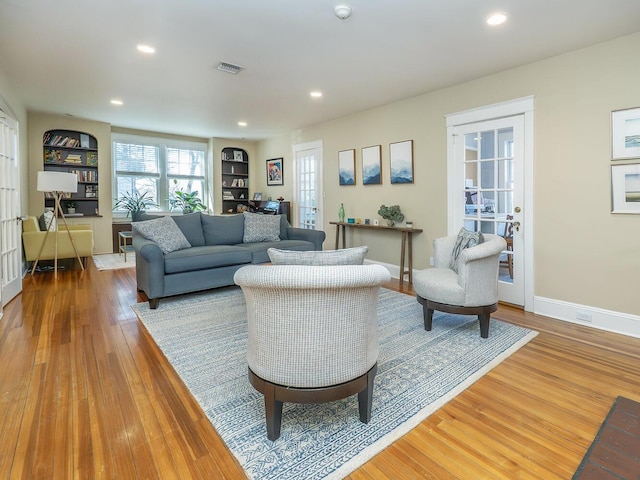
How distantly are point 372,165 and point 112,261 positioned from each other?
4.78 m

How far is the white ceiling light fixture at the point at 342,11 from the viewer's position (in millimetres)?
2401

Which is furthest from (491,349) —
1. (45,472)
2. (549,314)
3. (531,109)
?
(45,472)

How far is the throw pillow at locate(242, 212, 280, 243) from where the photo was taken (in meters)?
4.73

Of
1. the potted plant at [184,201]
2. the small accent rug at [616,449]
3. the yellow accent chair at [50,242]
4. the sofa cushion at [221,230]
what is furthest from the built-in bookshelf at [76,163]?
the small accent rug at [616,449]

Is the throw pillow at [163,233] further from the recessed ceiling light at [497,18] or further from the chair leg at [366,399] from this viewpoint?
the recessed ceiling light at [497,18]

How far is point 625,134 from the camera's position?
2.82 metres

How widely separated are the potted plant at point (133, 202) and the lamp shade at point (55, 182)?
72.4 inches

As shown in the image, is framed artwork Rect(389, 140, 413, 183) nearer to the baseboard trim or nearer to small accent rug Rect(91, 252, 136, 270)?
the baseboard trim

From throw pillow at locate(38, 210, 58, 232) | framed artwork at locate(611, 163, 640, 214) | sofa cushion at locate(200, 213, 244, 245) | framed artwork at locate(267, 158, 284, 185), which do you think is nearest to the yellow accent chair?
throw pillow at locate(38, 210, 58, 232)

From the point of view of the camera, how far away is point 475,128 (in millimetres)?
3826

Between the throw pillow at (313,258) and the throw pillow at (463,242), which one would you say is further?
the throw pillow at (463,242)

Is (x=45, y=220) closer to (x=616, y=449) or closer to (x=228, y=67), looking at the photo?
(x=228, y=67)

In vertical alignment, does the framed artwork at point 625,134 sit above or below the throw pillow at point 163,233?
above

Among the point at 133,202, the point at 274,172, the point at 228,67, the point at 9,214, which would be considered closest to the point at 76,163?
the point at 133,202
